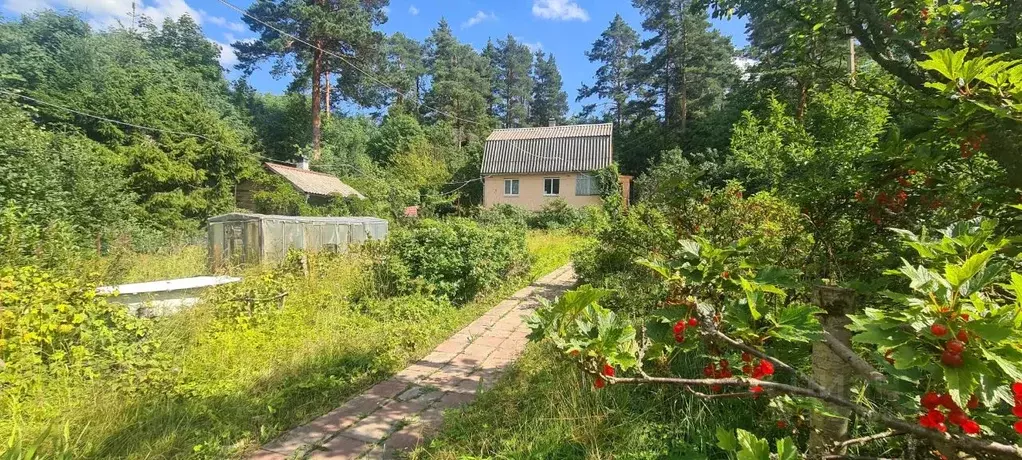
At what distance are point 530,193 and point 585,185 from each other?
313 cm

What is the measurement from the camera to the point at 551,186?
24891 millimetres

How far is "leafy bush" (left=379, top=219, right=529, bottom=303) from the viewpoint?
6934 mm

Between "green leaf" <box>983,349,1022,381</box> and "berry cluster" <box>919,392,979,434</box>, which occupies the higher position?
"green leaf" <box>983,349,1022,381</box>

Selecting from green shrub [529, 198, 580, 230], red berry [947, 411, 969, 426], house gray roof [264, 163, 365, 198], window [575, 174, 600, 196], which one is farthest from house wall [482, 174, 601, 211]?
red berry [947, 411, 969, 426]

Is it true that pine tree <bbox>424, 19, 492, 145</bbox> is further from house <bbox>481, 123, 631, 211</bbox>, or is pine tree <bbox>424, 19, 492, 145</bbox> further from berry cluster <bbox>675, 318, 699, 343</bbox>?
berry cluster <bbox>675, 318, 699, 343</bbox>

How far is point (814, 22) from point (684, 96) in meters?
28.8

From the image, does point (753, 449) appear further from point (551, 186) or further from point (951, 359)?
point (551, 186)

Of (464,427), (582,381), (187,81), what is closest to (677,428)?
(582,381)

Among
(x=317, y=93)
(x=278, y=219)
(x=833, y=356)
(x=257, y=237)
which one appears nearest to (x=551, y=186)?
(x=317, y=93)

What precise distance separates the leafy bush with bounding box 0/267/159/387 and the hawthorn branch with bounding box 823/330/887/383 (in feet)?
15.5

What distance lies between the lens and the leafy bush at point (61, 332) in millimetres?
3463

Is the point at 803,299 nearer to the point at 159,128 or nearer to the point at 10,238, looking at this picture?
the point at 10,238

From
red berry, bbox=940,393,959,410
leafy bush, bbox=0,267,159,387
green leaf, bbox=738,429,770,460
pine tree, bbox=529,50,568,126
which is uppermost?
pine tree, bbox=529,50,568,126

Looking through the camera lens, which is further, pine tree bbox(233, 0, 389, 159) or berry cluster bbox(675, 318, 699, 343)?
pine tree bbox(233, 0, 389, 159)
